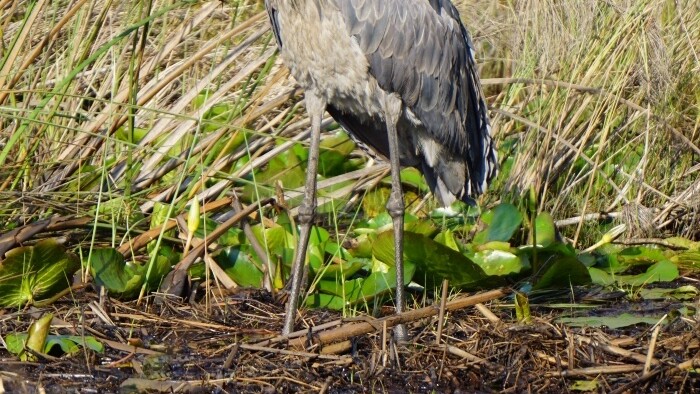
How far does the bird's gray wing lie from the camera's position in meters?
5.17

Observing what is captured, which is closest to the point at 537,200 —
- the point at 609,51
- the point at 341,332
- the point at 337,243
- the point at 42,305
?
the point at 609,51

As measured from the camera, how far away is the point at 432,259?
5.22m

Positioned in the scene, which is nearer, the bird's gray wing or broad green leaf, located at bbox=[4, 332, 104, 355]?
broad green leaf, located at bbox=[4, 332, 104, 355]

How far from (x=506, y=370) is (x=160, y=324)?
1.55m

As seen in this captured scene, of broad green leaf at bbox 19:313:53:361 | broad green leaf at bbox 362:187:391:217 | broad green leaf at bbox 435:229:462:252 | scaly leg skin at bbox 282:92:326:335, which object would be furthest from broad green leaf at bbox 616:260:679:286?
broad green leaf at bbox 19:313:53:361

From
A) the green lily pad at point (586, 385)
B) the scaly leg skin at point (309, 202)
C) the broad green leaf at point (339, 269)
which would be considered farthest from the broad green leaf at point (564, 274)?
the scaly leg skin at point (309, 202)

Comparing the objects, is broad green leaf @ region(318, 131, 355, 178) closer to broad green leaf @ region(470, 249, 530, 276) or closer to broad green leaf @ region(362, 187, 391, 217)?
broad green leaf @ region(362, 187, 391, 217)

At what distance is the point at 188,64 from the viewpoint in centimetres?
579

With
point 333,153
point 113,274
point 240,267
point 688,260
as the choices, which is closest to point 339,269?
point 240,267

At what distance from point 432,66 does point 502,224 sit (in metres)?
0.98

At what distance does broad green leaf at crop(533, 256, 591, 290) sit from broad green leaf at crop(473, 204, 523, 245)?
357mm

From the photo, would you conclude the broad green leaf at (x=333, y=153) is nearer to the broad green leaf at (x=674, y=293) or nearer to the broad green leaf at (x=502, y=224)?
the broad green leaf at (x=502, y=224)

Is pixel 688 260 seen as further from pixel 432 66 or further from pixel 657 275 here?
pixel 432 66

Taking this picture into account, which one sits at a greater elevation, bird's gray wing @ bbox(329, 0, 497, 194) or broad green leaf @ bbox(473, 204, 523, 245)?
bird's gray wing @ bbox(329, 0, 497, 194)
